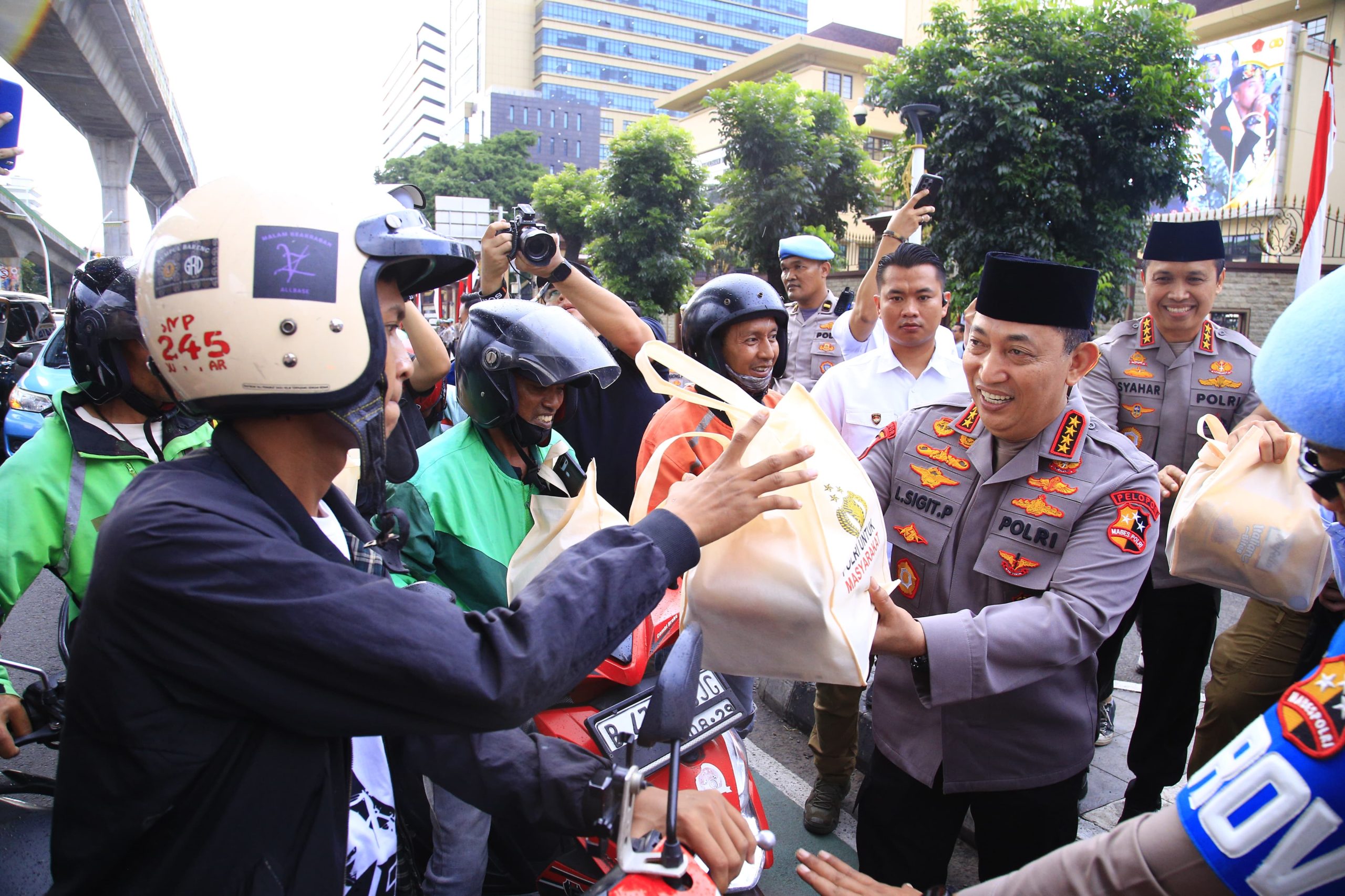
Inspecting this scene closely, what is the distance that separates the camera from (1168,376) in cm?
374

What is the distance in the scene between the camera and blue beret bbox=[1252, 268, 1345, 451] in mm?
1068

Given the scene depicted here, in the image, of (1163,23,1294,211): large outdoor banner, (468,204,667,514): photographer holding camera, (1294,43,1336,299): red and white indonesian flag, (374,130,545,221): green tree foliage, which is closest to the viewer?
(468,204,667,514): photographer holding camera

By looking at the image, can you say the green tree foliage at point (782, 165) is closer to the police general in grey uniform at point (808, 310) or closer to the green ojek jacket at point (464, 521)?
the police general in grey uniform at point (808, 310)

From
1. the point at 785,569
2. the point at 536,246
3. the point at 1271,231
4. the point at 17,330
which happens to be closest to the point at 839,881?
the point at 785,569

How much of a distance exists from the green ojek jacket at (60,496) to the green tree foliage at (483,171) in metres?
46.6

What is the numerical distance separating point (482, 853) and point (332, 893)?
1.33 m

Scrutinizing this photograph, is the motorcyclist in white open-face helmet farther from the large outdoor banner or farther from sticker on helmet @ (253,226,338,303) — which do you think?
the large outdoor banner

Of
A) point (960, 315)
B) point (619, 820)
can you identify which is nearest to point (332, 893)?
point (619, 820)

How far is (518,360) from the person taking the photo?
2.66m

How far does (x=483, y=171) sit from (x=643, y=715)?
52.1 m

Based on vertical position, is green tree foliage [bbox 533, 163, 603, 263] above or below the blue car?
above

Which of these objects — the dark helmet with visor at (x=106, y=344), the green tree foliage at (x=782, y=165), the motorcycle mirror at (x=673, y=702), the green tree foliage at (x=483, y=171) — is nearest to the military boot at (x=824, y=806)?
the motorcycle mirror at (x=673, y=702)

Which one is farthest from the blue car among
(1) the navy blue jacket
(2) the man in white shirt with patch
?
(1) the navy blue jacket

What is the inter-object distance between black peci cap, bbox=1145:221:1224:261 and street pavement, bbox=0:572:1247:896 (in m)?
2.24
